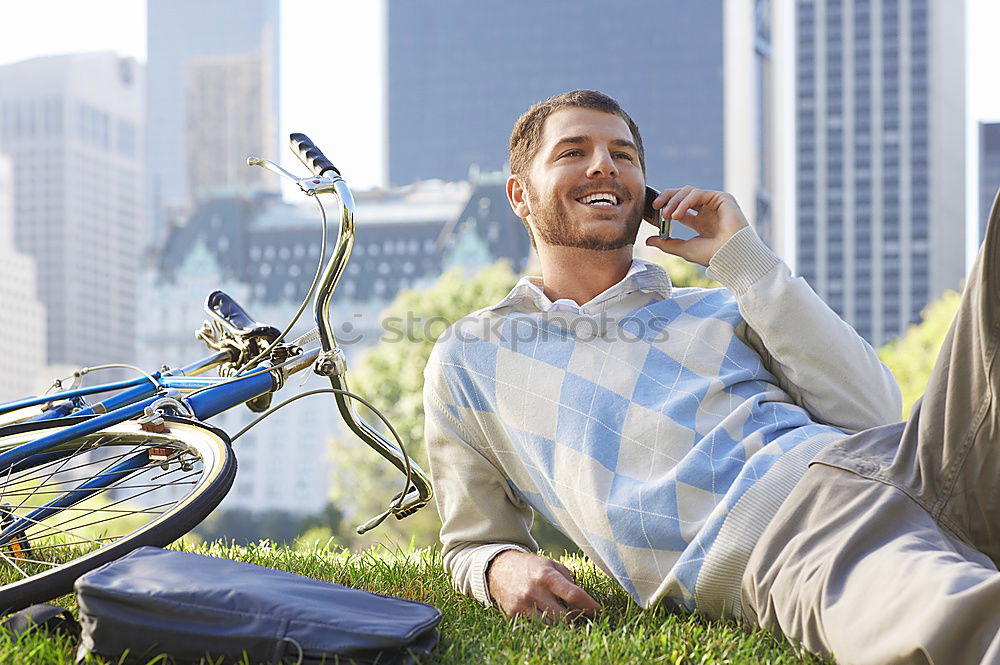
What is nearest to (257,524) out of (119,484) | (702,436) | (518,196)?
(518,196)

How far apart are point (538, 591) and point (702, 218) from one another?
3.17 ft

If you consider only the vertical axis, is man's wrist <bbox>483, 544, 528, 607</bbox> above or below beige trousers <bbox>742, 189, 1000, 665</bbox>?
below

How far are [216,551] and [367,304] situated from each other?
70.2 m

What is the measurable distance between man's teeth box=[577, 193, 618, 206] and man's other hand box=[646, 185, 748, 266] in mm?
135

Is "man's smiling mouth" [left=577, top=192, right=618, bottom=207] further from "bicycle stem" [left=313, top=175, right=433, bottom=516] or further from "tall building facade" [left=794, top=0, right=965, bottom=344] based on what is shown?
"tall building facade" [left=794, top=0, right=965, bottom=344]

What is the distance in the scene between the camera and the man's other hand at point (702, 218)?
2510mm

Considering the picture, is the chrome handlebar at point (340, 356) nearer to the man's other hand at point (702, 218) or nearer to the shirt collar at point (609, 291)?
the shirt collar at point (609, 291)

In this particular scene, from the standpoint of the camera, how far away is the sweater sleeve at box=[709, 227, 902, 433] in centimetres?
239

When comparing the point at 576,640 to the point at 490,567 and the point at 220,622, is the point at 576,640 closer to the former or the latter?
the point at 490,567

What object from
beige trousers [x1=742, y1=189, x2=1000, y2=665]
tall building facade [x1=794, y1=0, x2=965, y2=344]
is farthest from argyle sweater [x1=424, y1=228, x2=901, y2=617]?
tall building facade [x1=794, y1=0, x2=965, y2=344]

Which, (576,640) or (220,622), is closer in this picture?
(220,622)

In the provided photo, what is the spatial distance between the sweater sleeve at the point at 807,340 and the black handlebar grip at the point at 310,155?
3.26 feet

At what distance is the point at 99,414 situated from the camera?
2.58 meters

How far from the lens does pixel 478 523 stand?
264cm
